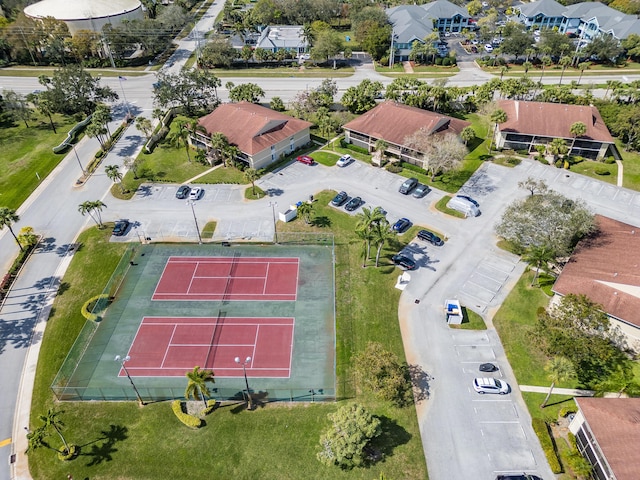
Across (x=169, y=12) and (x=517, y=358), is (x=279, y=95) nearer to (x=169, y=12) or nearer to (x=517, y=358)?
(x=169, y=12)

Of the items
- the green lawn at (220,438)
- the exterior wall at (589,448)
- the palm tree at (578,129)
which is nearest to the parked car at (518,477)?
the exterior wall at (589,448)

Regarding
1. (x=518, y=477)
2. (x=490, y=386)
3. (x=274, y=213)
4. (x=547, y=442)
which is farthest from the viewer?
(x=274, y=213)

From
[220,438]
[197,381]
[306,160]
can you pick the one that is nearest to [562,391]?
[220,438]

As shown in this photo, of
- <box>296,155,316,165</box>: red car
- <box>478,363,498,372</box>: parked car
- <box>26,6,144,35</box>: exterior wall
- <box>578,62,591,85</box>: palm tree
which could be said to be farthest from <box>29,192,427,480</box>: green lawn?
<box>26,6,144,35</box>: exterior wall

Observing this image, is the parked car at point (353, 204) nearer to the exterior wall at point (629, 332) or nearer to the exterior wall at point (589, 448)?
the exterior wall at point (629, 332)

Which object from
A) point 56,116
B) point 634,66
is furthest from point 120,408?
point 634,66

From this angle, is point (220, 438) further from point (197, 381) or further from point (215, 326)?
point (215, 326)

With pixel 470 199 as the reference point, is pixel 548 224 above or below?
above

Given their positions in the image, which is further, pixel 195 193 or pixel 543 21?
pixel 543 21
